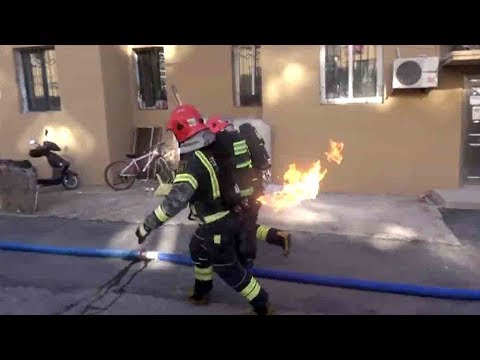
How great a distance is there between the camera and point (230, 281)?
13.6ft

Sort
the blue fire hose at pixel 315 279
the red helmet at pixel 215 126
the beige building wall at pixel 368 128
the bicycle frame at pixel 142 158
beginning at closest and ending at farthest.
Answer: the red helmet at pixel 215 126, the blue fire hose at pixel 315 279, the beige building wall at pixel 368 128, the bicycle frame at pixel 142 158

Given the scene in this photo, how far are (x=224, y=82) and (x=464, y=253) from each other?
6.27m

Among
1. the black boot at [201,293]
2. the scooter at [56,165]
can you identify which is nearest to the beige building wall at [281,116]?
the scooter at [56,165]

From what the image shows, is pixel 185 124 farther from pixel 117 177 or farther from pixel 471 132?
pixel 471 132

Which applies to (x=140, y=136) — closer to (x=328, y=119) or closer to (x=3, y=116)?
(x=3, y=116)

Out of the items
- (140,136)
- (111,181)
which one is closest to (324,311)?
(111,181)

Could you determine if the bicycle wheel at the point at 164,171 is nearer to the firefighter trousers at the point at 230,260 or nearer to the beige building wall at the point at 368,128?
the beige building wall at the point at 368,128

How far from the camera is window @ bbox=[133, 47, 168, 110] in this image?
10.7 meters

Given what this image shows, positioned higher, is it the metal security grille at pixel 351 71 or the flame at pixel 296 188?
the metal security grille at pixel 351 71

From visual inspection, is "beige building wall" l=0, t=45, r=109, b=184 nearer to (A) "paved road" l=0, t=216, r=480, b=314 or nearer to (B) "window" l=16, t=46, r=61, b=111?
(B) "window" l=16, t=46, r=61, b=111

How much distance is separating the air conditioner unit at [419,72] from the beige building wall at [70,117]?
6.13m

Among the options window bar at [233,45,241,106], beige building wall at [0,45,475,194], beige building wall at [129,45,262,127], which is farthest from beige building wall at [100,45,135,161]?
window bar at [233,45,241,106]

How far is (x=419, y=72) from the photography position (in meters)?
7.86

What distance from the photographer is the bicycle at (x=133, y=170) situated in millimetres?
9586
